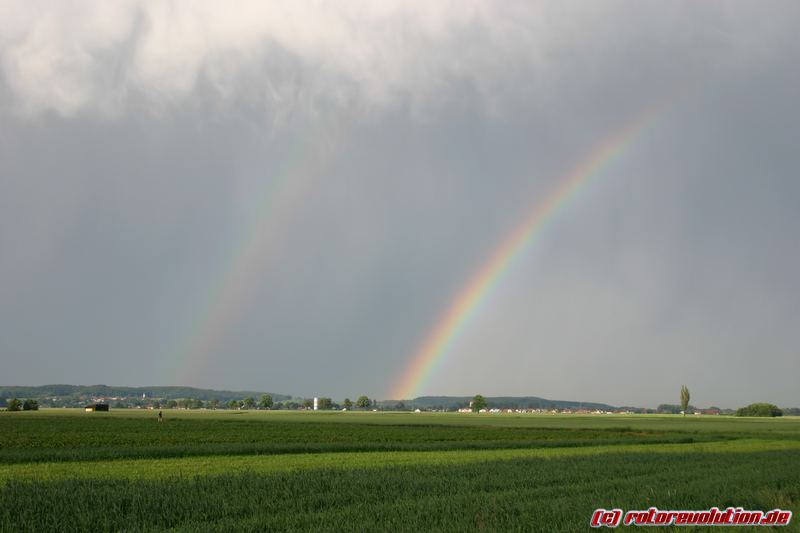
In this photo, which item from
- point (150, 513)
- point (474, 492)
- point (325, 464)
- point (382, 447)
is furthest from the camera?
point (382, 447)

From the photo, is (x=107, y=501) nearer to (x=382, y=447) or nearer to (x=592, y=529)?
(x=592, y=529)

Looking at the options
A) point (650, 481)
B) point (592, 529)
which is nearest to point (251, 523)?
point (592, 529)

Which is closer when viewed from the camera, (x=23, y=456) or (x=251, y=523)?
(x=251, y=523)

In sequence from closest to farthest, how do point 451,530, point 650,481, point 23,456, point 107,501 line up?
1. point 451,530
2. point 107,501
3. point 650,481
4. point 23,456

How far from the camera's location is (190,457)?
4072 cm

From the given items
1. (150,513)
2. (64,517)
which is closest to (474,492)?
(150,513)

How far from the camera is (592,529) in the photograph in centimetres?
1514

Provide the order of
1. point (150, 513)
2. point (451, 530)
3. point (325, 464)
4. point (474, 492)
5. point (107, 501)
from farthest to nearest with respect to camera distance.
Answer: point (325, 464) < point (474, 492) < point (107, 501) < point (150, 513) < point (451, 530)

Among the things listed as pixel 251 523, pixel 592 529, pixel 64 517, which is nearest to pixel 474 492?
pixel 592 529

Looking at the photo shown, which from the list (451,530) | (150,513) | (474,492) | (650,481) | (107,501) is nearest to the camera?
(451,530)

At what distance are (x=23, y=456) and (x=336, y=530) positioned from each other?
103 feet

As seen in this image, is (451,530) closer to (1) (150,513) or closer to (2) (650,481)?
(1) (150,513)

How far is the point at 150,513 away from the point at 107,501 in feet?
6.67

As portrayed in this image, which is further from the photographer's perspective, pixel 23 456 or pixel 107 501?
pixel 23 456
